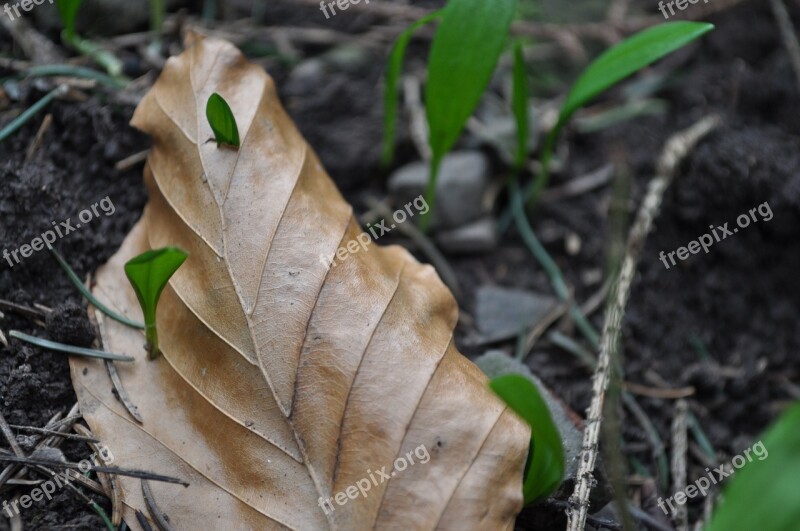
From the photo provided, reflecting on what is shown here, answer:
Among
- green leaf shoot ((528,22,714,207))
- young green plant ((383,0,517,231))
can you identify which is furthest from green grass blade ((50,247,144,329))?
green leaf shoot ((528,22,714,207))

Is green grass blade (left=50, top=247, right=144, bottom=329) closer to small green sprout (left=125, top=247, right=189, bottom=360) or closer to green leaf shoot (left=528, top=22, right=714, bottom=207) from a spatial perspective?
small green sprout (left=125, top=247, right=189, bottom=360)

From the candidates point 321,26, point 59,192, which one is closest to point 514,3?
point 321,26

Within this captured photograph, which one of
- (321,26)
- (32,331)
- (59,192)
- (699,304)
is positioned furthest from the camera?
(321,26)

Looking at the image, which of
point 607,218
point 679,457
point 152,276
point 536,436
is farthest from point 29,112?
point 679,457

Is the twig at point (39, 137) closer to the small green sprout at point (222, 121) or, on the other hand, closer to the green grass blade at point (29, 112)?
the green grass blade at point (29, 112)

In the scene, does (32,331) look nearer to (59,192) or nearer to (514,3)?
(59,192)
